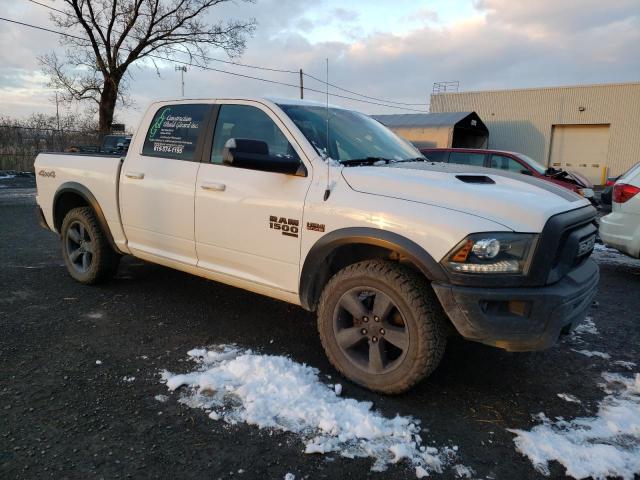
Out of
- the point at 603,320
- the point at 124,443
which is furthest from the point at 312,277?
the point at 603,320

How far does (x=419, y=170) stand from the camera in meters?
3.30

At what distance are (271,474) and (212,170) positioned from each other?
7.58ft

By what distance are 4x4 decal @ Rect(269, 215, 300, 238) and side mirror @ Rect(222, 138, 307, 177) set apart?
31cm

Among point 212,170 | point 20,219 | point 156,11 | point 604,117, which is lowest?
point 20,219

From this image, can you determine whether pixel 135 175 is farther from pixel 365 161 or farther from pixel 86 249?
pixel 365 161

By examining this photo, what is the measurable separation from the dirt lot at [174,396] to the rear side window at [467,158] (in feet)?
19.6

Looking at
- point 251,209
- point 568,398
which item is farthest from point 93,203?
point 568,398

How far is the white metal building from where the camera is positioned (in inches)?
1093

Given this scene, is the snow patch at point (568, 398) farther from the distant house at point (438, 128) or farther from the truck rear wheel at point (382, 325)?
the distant house at point (438, 128)

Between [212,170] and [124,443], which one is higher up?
[212,170]

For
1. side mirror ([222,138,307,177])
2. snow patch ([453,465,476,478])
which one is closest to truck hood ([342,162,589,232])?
side mirror ([222,138,307,177])

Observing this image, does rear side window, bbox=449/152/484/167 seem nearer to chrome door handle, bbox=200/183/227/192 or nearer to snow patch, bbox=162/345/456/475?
chrome door handle, bbox=200/183/227/192

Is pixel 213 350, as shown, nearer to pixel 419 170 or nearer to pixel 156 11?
pixel 419 170

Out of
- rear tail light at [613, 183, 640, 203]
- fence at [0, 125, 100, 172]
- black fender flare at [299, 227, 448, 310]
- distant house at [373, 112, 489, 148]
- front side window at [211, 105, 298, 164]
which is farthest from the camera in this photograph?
distant house at [373, 112, 489, 148]
